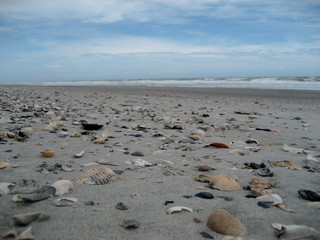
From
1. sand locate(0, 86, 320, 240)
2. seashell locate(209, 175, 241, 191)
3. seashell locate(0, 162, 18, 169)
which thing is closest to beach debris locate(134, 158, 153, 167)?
sand locate(0, 86, 320, 240)

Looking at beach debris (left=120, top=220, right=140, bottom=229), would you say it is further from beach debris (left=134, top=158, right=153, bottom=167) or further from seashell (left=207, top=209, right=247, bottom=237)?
beach debris (left=134, top=158, right=153, bottom=167)

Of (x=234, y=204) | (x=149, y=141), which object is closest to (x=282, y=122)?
(x=149, y=141)

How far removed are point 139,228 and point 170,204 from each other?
1.25 feet

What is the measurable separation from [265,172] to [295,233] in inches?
A: 43.3

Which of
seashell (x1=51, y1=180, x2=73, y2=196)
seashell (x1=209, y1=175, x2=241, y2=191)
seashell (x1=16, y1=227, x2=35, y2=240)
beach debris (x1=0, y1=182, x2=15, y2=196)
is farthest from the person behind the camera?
seashell (x1=209, y1=175, x2=241, y2=191)

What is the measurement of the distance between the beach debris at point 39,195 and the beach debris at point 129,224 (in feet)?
1.98

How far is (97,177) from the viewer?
2232mm

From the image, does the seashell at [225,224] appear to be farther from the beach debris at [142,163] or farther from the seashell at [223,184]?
the beach debris at [142,163]

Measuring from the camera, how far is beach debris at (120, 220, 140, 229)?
1.51 meters

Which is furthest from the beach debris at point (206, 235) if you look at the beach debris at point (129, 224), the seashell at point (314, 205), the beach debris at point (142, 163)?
the beach debris at point (142, 163)

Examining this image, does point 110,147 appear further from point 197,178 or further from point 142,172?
point 197,178

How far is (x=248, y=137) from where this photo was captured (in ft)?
15.1

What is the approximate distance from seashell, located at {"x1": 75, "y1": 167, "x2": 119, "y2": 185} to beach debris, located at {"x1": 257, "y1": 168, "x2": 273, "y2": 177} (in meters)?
1.35

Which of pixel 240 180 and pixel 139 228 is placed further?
pixel 240 180
